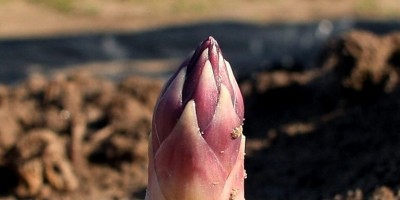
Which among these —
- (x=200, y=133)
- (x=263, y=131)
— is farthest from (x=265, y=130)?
(x=200, y=133)

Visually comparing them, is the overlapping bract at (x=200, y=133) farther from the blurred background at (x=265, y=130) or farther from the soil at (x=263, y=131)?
the soil at (x=263, y=131)

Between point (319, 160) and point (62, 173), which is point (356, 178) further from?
point (62, 173)

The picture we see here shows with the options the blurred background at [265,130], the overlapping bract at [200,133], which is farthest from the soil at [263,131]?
the overlapping bract at [200,133]

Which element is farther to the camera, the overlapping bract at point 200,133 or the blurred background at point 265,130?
the blurred background at point 265,130

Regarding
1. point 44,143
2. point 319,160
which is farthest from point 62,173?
point 319,160

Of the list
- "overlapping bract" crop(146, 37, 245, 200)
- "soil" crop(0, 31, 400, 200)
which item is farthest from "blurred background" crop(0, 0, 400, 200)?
"overlapping bract" crop(146, 37, 245, 200)

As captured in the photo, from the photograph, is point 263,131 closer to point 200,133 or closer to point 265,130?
point 265,130
